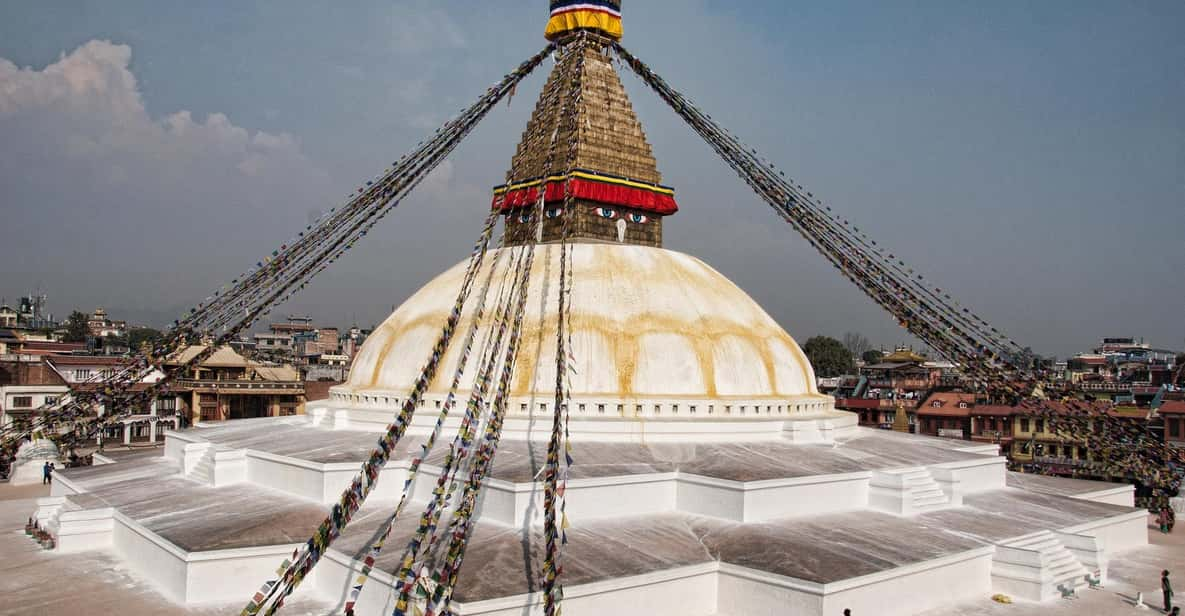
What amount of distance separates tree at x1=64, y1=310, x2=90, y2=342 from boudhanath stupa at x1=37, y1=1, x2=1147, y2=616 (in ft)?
243

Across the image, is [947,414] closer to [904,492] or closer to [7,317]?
[904,492]

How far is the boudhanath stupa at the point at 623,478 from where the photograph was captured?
34.4 ft

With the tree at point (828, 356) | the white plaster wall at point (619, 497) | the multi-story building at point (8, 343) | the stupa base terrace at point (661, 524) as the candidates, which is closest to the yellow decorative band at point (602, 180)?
the stupa base terrace at point (661, 524)

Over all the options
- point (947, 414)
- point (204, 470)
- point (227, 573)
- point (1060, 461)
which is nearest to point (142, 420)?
point (204, 470)

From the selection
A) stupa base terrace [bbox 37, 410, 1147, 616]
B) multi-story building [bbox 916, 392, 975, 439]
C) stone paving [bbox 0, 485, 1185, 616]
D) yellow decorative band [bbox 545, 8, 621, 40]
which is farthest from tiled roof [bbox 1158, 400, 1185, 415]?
yellow decorative band [bbox 545, 8, 621, 40]

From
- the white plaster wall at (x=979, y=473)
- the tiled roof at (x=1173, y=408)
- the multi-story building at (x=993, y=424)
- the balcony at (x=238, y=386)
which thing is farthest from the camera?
the multi-story building at (x=993, y=424)

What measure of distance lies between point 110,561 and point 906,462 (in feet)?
41.5

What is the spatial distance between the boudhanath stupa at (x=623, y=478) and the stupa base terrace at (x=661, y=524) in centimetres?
4

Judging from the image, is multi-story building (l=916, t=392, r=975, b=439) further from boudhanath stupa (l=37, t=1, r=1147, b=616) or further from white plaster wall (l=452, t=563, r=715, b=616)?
white plaster wall (l=452, t=563, r=715, b=616)

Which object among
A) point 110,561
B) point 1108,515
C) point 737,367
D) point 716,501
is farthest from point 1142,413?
point 110,561

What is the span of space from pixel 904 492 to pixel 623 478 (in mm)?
4529

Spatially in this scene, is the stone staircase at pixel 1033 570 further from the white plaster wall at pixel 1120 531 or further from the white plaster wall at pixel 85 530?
the white plaster wall at pixel 85 530

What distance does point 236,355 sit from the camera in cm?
3706

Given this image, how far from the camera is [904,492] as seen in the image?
13.2 meters
